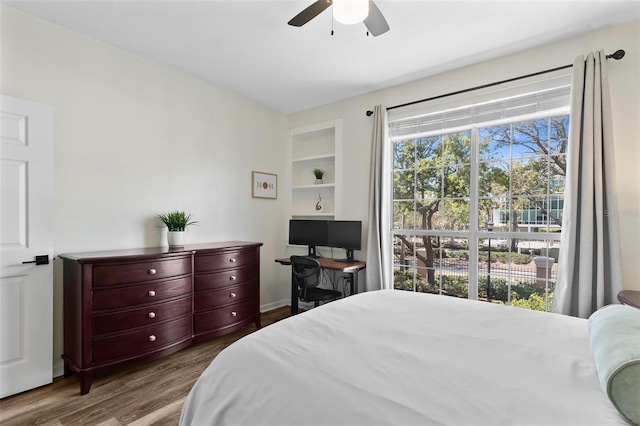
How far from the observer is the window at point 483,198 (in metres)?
2.78

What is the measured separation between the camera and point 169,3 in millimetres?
2209

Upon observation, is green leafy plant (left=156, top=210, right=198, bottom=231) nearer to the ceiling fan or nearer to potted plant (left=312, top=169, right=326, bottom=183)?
potted plant (left=312, top=169, right=326, bottom=183)

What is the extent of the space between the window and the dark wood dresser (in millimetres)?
2002

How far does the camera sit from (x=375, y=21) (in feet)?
6.52

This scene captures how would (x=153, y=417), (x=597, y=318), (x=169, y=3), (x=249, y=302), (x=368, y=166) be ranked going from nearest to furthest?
(x=597, y=318) → (x=153, y=417) → (x=169, y=3) → (x=249, y=302) → (x=368, y=166)

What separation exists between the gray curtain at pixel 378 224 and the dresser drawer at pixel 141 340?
192cm

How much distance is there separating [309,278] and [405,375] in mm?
2362

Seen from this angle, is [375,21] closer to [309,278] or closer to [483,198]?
[483,198]

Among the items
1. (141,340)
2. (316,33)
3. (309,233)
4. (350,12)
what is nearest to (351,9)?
(350,12)

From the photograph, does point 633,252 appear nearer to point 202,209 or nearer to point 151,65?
point 202,209

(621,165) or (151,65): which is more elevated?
(151,65)

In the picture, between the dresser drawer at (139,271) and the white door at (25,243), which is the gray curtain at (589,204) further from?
the white door at (25,243)

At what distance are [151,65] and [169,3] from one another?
1.03 m

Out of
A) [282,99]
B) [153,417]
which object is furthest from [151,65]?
[153,417]
